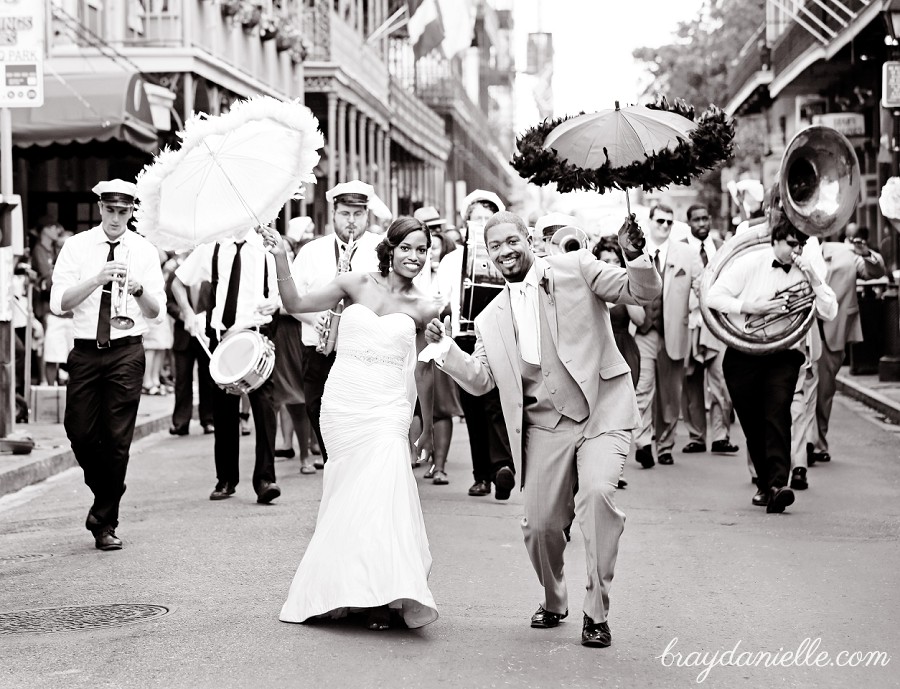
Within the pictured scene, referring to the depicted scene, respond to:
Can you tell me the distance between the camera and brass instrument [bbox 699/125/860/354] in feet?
35.1

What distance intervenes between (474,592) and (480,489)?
3526mm

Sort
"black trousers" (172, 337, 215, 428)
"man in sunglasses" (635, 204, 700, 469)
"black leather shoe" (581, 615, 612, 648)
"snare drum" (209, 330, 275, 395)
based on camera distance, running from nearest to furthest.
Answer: "black leather shoe" (581, 615, 612, 648)
"snare drum" (209, 330, 275, 395)
"man in sunglasses" (635, 204, 700, 469)
"black trousers" (172, 337, 215, 428)

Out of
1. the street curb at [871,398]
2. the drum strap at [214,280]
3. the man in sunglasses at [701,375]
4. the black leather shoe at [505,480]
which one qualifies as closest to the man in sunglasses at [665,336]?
the man in sunglasses at [701,375]

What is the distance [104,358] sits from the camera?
9.42 meters

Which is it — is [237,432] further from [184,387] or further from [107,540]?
[184,387]

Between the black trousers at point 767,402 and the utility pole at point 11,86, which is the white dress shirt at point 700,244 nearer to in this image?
the black trousers at point 767,402

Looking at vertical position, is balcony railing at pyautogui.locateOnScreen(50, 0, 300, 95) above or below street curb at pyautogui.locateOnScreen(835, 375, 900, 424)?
above

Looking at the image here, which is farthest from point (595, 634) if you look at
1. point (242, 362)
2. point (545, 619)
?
point (242, 362)

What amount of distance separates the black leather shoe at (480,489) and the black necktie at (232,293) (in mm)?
2114

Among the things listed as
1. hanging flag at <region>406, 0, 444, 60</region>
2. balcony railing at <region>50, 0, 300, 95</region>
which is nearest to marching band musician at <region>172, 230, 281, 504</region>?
balcony railing at <region>50, 0, 300, 95</region>

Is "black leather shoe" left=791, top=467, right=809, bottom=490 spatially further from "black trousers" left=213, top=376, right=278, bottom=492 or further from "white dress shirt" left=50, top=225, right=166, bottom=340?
"white dress shirt" left=50, top=225, right=166, bottom=340

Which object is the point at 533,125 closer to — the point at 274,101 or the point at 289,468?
the point at 274,101

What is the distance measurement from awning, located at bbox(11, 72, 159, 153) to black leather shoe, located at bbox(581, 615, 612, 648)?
13611 mm

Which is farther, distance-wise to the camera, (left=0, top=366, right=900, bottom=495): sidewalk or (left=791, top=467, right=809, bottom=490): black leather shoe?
(left=0, top=366, right=900, bottom=495): sidewalk
